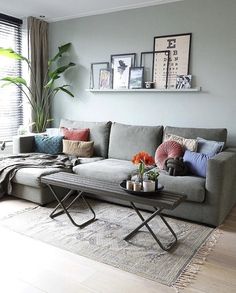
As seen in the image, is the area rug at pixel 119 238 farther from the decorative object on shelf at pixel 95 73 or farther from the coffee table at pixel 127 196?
the decorative object on shelf at pixel 95 73

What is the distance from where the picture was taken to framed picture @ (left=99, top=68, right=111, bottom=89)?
4.27 m

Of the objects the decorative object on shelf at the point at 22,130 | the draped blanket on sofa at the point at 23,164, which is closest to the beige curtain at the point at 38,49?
the decorative object on shelf at the point at 22,130

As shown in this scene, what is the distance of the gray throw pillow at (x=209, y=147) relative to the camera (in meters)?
3.04

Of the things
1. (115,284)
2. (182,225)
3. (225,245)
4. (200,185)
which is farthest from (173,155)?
(115,284)

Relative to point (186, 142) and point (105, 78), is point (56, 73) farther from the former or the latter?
point (186, 142)

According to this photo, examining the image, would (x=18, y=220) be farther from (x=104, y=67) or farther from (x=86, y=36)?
(x=86, y=36)

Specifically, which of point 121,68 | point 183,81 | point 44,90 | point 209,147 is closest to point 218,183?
point 209,147

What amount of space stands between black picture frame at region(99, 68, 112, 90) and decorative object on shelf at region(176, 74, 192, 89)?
1.03 meters

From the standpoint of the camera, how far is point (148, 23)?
3893 millimetres

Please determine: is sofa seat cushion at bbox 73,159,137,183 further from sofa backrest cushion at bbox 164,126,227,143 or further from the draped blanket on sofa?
sofa backrest cushion at bbox 164,126,227,143

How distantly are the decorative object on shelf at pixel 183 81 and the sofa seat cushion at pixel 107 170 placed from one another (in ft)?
3.88

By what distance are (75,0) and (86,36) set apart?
711 mm

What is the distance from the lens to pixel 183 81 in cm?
369

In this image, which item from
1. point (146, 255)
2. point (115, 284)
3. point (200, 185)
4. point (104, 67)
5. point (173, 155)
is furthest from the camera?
point (104, 67)
